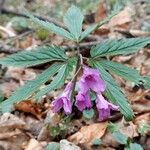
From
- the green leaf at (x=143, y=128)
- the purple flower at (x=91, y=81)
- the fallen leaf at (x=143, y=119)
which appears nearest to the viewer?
the purple flower at (x=91, y=81)

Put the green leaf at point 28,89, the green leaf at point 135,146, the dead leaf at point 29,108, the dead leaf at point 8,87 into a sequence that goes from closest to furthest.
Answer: the green leaf at point 28,89 → the green leaf at point 135,146 → the dead leaf at point 29,108 → the dead leaf at point 8,87

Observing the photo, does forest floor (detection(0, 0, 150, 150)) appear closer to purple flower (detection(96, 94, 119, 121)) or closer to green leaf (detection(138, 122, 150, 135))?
green leaf (detection(138, 122, 150, 135))

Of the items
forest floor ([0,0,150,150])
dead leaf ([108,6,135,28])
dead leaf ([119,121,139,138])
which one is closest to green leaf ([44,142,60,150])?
forest floor ([0,0,150,150])

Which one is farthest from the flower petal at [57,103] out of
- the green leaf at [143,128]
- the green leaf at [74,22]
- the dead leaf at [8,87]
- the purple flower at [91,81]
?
the dead leaf at [8,87]

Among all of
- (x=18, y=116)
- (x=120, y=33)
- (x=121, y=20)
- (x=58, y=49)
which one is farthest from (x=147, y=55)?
(x=58, y=49)

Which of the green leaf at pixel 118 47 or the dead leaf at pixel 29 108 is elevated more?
the green leaf at pixel 118 47

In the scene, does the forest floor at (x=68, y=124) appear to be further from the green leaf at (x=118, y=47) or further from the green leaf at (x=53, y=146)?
the green leaf at (x=118, y=47)

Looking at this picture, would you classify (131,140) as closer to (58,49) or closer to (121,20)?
(58,49)

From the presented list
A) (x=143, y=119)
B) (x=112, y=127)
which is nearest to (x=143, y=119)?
(x=143, y=119)
